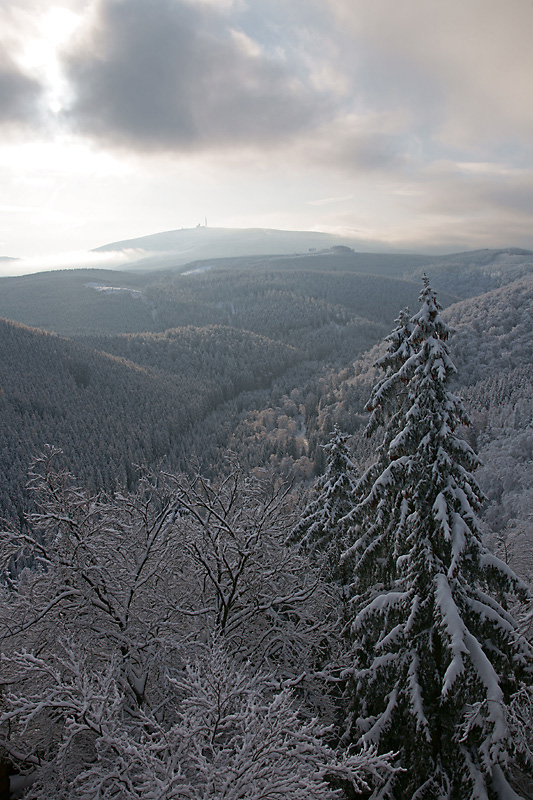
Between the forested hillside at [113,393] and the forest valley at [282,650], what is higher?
the forest valley at [282,650]

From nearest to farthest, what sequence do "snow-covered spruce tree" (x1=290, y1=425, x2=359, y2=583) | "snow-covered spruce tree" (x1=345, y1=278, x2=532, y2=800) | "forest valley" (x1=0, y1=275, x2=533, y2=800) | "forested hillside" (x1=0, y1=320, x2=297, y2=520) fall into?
"forest valley" (x1=0, y1=275, x2=533, y2=800), "snow-covered spruce tree" (x1=345, y1=278, x2=532, y2=800), "snow-covered spruce tree" (x1=290, y1=425, x2=359, y2=583), "forested hillside" (x1=0, y1=320, x2=297, y2=520)

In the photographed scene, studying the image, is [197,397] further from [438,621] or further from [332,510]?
[438,621]

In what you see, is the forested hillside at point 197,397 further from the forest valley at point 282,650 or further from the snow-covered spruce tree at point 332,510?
the forest valley at point 282,650

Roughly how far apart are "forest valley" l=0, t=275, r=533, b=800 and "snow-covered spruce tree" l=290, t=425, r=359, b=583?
88.8 inches

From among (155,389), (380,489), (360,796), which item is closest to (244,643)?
(360,796)

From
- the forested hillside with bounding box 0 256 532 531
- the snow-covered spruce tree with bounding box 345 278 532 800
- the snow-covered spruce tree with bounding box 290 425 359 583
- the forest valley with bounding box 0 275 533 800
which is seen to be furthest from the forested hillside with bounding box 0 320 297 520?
the snow-covered spruce tree with bounding box 345 278 532 800

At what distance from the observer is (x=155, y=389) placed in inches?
5148

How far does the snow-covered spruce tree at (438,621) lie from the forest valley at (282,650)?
0.04 metres

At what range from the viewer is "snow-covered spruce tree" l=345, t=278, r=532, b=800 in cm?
748

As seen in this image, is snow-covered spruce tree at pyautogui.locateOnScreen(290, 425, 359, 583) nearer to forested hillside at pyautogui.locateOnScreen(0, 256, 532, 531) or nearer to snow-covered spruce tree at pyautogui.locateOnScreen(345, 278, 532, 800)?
snow-covered spruce tree at pyautogui.locateOnScreen(345, 278, 532, 800)

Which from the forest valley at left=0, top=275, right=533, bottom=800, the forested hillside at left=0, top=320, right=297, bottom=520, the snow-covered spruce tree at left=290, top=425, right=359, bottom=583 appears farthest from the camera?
the forested hillside at left=0, top=320, right=297, bottom=520

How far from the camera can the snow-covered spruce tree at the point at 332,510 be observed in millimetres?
14469

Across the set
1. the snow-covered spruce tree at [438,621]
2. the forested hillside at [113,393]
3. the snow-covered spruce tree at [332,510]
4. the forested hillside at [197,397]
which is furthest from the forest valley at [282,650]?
the forested hillside at [113,393]

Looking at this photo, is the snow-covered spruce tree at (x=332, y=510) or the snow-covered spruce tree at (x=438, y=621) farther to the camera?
the snow-covered spruce tree at (x=332, y=510)
